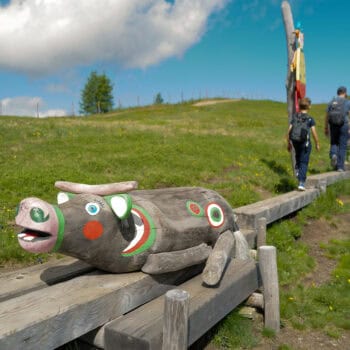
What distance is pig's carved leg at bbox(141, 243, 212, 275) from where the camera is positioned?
10.6 feet

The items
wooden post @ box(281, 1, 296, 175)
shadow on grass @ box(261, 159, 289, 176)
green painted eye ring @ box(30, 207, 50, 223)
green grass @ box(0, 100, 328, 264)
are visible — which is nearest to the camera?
green painted eye ring @ box(30, 207, 50, 223)

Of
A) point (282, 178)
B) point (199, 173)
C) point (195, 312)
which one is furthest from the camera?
point (199, 173)

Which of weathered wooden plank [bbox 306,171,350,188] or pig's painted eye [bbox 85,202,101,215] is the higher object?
pig's painted eye [bbox 85,202,101,215]

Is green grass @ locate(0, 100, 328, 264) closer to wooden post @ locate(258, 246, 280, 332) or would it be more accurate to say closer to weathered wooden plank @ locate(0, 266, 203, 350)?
weathered wooden plank @ locate(0, 266, 203, 350)

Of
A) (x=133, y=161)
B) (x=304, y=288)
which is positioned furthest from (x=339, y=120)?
(x=304, y=288)

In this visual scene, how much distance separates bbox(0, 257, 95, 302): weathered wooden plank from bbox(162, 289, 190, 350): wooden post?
1.36m

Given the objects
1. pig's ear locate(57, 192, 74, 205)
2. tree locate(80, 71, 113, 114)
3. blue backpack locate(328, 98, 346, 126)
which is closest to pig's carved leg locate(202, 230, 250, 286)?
pig's ear locate(57, 192, 74, 205)

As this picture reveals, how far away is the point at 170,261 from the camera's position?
3.28 metres

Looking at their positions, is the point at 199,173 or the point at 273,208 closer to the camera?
the point at 273,208

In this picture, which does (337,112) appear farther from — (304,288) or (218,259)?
(218,259)

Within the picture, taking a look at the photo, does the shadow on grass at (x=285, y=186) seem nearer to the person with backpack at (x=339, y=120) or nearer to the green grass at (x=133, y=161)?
the green grass at (x=133, y=161)

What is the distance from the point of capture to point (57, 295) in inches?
112

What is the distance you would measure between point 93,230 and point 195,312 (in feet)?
3.37

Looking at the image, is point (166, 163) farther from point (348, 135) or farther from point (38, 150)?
point (348, 135)
